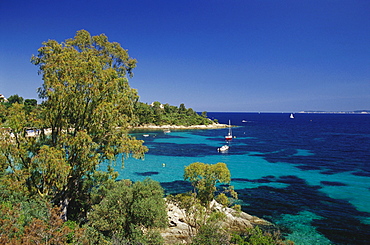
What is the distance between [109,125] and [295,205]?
744 inches

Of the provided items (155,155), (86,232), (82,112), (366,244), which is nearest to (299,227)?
(366,244)

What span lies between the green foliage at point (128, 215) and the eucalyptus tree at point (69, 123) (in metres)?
2.14

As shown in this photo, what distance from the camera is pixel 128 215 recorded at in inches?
485

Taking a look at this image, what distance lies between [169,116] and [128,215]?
357 ft

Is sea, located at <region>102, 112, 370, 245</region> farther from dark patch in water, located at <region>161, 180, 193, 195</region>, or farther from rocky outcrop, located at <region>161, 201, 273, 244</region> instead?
rocky outcrop, located at <region>161, 201, 273, 244</region>

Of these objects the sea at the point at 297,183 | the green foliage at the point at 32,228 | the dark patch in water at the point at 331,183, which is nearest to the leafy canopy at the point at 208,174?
the sea at the point at 297,183

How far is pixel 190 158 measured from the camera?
4488cm

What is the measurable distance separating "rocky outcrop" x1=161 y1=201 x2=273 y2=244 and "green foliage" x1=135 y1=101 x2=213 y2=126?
3165 inches

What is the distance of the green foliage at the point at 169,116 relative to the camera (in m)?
106

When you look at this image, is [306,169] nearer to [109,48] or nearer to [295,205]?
[295,205]

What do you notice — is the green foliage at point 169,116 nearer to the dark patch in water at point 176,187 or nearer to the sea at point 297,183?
the sea at point 297,183

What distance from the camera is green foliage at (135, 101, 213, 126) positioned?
106375mm

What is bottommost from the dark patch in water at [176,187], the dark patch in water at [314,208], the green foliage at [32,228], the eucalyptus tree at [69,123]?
the dark patch in water at [314,208]

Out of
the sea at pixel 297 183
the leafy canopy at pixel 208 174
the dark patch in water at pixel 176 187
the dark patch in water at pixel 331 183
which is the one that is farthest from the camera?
the dark patch in water at pixel 331 183
